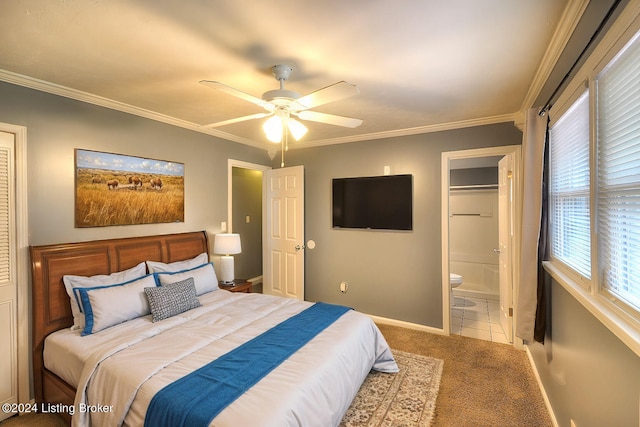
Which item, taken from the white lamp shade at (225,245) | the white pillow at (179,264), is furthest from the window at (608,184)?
the white pillow at (179,264)

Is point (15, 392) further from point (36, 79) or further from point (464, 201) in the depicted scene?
point (464, 201)

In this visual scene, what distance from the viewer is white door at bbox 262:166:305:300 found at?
4.19 metres

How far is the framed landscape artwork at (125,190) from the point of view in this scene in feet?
8.44

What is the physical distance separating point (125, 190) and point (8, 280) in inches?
42.1

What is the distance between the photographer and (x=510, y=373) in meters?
2.67

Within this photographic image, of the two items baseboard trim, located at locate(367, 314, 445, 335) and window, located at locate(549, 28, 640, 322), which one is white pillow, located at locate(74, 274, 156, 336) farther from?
window, located at locate(549, 28, 640, 322)

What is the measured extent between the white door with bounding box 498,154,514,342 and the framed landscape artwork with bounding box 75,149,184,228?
11.8 feet

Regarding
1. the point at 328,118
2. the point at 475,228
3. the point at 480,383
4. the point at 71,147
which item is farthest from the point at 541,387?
the point at 71,147

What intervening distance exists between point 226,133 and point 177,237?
1465 mm

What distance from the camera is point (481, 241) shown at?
506cm

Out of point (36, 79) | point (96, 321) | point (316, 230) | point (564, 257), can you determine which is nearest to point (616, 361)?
point (564, 257)

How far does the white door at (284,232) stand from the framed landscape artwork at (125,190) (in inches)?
56.5

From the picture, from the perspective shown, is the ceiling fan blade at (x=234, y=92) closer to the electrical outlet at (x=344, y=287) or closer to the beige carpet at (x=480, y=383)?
the beige carpet at (x=480, y=383)

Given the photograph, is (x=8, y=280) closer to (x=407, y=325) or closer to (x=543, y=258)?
(x=407, y=325)
